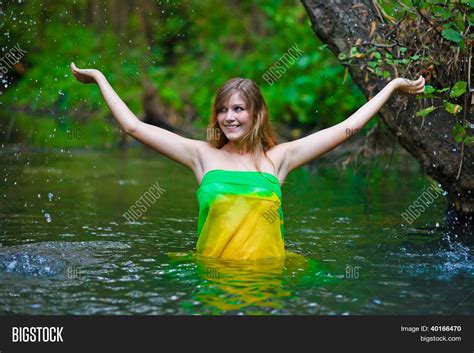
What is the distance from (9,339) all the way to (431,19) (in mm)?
3270

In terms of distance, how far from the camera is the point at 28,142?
11547 millimetres

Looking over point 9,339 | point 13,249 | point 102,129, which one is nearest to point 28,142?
point 102,129

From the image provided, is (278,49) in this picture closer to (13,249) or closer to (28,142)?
(28,142)

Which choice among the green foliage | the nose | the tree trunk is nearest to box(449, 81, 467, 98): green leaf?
the green foliage

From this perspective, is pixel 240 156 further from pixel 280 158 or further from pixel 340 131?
pixel 340 131

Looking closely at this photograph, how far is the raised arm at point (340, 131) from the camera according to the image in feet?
13.6

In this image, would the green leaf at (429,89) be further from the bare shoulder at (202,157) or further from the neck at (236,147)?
the bare shoulder at (202,157)

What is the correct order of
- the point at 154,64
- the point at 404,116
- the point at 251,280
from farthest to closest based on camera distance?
the point at 154,64 < the point at 404,116 < the point at 251,280

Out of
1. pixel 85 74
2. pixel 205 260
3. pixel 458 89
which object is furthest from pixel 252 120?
pixel 458 89

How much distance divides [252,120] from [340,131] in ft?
1.64

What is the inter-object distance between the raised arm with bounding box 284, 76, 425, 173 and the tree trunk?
3.10 feet

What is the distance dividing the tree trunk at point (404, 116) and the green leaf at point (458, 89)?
0.52 metres

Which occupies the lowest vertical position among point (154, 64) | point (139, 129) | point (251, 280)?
point (251, 280)

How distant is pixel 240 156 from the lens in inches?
170
